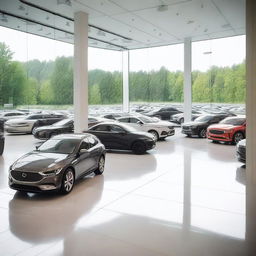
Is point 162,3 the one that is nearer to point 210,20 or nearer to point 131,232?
point 210,20

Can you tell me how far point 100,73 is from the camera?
20.5 metres

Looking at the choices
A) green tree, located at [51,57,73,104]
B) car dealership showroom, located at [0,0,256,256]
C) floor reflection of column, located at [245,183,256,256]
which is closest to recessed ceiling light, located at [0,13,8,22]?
car dealership showroom, located at [0,0,256,256]

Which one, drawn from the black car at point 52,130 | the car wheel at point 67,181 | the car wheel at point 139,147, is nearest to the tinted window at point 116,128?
the car wheel at point 139,147

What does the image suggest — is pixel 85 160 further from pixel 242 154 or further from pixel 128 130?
pixel 242 154

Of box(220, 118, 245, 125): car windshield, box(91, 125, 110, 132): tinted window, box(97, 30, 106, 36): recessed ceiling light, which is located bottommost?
box(91, 125, 110, 132): tinted window

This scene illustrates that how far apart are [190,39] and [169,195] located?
48.2 feet

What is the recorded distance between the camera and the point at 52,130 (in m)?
13.7

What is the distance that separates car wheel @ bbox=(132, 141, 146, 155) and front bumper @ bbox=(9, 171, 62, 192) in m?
5.50

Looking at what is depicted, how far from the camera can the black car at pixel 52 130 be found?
44.3 ft

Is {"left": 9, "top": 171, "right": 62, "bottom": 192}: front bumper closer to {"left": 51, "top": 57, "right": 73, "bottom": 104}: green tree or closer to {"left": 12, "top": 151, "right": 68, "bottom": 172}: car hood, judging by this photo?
{"left": 12, "top": 151, "right": 68, "bottom": 172}: car hood

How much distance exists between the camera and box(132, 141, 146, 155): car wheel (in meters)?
11.0

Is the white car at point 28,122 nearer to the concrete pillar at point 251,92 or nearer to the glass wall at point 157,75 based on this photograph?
the glass wall at point 157,75

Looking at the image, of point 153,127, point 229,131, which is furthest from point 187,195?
point 153,127

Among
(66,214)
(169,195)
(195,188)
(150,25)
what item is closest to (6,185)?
(66,214)
